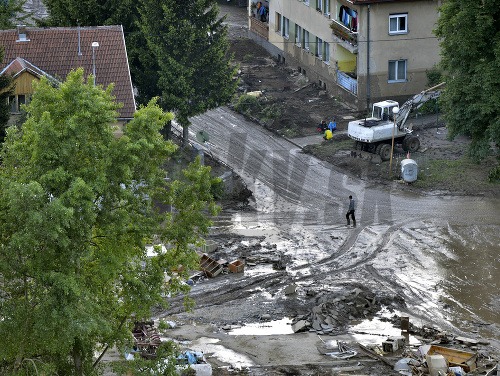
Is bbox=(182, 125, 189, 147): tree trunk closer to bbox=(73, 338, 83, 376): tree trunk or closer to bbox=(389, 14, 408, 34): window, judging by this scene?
bbox=(389, 14, 408, 34): window

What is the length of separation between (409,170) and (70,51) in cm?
1513

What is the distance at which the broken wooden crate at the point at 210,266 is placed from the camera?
126 feet

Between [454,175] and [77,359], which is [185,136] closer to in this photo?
[454,175]

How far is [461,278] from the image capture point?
38.3 m

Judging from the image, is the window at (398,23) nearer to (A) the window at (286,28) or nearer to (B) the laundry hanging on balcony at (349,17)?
(B) the laundry hanging on balcony at (349,17)

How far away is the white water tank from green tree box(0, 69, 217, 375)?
2305 centimetres

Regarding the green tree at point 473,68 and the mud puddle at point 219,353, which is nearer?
the mud puddle at point 219,353

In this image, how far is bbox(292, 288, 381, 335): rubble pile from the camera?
34188 millimetres

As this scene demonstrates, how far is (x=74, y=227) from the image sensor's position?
22625 mm

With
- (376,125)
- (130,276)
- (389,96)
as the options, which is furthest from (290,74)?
(130,276)

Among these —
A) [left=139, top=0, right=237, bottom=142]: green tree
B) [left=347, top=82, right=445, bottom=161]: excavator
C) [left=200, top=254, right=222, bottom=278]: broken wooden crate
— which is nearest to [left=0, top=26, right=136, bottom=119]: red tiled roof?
[left=139, top=0, right=237, bottom=142]: green tree

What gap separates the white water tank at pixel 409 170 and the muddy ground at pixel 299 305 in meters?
0.51

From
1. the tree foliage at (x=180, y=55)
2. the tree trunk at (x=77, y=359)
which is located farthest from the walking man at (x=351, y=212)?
the tree trunk at (x=77, y=359)

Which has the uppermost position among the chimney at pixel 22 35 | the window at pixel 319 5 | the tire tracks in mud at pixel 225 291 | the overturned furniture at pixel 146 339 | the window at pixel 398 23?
the window at pixel 319 5
